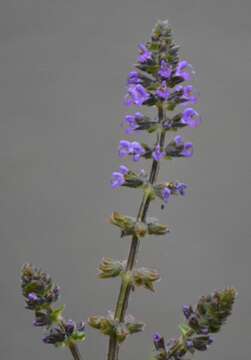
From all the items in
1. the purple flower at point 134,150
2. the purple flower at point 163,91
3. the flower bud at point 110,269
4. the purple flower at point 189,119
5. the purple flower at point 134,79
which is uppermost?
the purple flower at point 134,79

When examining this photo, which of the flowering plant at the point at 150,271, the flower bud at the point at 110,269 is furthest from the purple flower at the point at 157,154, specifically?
the flower bud at the point at 110,269

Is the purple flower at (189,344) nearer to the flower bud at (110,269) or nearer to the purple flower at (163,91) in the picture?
the flower bud at (110,269)

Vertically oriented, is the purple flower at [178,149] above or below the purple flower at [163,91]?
below

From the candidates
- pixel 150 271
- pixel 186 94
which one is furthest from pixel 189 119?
pixel 150 271

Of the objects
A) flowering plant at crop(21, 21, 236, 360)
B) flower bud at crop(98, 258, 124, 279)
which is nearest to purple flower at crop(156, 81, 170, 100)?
flowering plant at crop(21, 21, 236, 360)

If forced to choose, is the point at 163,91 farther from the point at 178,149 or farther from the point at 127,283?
the point at 127,283

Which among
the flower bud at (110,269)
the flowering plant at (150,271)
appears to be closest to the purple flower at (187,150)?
the flowering plant at (150,271)
